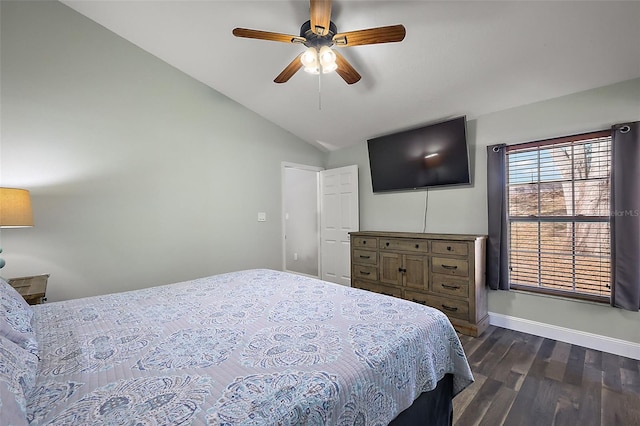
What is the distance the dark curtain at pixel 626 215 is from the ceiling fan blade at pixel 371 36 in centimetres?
A: 204

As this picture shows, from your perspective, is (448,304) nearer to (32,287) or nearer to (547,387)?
(547,387)

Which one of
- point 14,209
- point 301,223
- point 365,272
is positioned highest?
point 14,209

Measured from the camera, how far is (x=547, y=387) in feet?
6.08

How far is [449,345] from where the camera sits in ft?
4.32

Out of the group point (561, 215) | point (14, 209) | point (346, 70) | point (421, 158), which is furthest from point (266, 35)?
point (561, 215)

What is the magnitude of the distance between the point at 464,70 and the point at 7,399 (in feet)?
10.4

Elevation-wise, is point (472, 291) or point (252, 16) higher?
point (252, 16)

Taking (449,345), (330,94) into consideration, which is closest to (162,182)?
(330,94)

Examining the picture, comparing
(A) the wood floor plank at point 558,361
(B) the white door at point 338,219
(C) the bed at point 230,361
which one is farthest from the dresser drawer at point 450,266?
(C) the bed at point 230,361

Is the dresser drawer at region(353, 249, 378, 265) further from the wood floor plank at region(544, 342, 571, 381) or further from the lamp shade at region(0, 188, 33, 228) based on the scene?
the lamp shade at region(0, 188, 33, 228)

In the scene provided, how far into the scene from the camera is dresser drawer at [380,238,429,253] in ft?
9.73

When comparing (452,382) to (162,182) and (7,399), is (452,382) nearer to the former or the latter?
(7,399)

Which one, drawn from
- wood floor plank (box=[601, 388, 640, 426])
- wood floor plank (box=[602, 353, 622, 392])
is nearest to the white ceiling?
wood floor plank (box=[602, 353, 622, 392])

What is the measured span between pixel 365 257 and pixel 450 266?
1.05 m
